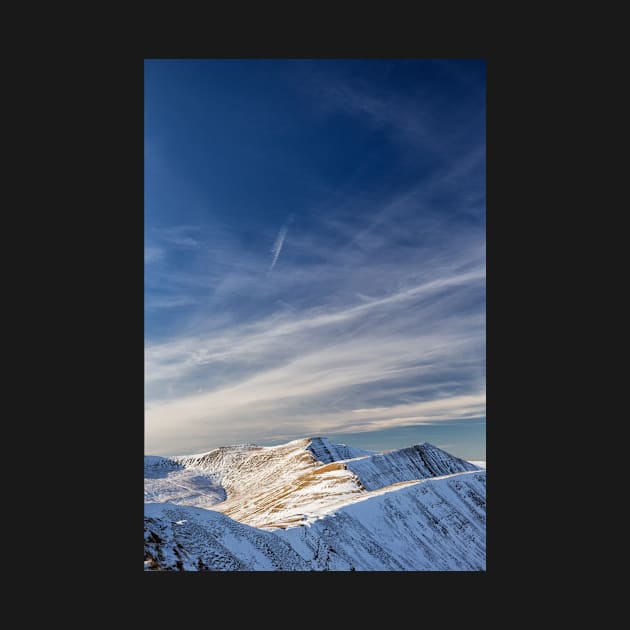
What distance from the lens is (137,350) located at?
1441 cm

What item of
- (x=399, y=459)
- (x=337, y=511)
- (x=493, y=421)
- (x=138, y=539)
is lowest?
(x=399, y=459)

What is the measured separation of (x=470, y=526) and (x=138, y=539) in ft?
160

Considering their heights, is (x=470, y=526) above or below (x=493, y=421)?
below

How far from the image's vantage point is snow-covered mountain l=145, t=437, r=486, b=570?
22.4 metres

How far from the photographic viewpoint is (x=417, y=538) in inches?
1650

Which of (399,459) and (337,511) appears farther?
(399,459)

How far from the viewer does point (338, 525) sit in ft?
111

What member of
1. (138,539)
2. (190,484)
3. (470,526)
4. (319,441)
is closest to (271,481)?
(319,441)

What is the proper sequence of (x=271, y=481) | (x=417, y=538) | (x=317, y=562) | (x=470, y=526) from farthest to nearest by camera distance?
(x=271, y=481), (x=470, y=526), (x=417, y=538), (x=317, y=562)

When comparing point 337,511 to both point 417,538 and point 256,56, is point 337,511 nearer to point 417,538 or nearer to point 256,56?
point 417,538

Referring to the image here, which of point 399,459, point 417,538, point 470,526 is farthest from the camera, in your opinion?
point 399,459

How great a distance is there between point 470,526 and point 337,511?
24938mm

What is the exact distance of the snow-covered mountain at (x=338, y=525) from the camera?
73.6 ft

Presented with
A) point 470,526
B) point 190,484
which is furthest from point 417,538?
point 190,484
